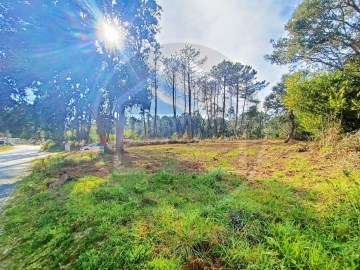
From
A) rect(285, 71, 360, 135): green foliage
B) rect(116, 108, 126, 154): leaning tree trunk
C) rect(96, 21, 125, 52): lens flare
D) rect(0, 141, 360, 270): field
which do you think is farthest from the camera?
rect(116, 108, 126, 154): leaning tree trunk

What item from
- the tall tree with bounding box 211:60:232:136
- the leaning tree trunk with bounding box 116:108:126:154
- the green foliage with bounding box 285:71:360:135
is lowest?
the leaning tree trunk with bounding box 116:108:126:154

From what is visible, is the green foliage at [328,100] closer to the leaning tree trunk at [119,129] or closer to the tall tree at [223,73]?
the leaning tree trunk at [119,129]

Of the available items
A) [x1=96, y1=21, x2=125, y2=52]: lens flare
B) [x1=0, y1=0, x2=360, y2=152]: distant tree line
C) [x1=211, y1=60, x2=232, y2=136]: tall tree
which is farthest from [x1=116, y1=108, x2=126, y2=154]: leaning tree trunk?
[x1=211, y1=60, x2=232, y2=136]: tall tree

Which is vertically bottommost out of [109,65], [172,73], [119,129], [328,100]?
[119,129]

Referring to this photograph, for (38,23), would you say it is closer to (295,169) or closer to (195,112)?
(295,169)

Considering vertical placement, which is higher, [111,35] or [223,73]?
[223,73]

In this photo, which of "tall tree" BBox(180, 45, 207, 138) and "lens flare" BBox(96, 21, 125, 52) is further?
"tall tree" BBox(180, 45, 207, 138)

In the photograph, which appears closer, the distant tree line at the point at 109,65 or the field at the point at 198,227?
the field at the point at 198,227

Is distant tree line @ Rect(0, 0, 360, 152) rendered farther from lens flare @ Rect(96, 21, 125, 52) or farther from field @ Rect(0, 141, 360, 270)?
field @ Rect(0, 141, 360, 270)

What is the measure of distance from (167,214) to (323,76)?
31.9 ft

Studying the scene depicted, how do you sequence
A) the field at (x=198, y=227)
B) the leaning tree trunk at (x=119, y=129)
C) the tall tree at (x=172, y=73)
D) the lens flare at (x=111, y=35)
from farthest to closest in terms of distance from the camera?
the tall tree at (x=172, y=73)
the leaning tree trunk at (x=119, y=129)
the lens flare at (x=111, y=35)
the field at (x=198, y=227)

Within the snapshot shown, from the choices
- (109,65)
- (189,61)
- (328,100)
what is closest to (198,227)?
(328,100)

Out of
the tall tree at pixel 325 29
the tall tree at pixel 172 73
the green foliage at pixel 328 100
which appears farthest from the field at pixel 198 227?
the tall tree at pixel 172 73

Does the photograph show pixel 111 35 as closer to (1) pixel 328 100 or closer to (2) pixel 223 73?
(1) pixel 328 100
